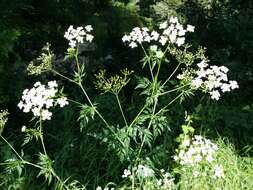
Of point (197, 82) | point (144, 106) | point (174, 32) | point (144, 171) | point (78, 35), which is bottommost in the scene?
point (144, 171)

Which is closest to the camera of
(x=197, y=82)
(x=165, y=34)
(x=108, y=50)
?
(x=197, y=82)

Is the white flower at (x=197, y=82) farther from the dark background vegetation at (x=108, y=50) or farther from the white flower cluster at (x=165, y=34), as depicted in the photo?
the dark background vegetation at (x=108, y=50)

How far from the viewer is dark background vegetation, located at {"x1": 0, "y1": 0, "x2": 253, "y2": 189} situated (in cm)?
462

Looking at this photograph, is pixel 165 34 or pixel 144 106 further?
pixel 144 106

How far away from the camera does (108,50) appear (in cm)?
581

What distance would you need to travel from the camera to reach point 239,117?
514 centimetres

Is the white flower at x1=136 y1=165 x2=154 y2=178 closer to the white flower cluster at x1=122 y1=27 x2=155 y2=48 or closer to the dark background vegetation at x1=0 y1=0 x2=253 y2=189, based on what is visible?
the dark background vegetation at x1=0 y1=0 x2=253 y2=189

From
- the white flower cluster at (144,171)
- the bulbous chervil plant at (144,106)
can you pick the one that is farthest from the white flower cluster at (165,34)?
the white flower cluster at (144,171)

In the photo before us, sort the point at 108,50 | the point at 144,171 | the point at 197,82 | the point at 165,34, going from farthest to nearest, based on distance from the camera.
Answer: the point at 108,50, the point at 144,171, the point at 165,34, the point at 197,82

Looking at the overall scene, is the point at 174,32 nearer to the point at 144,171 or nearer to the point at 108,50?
the point at 144,171

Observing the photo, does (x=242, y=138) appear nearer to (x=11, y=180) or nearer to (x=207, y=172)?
(x=207, y=172)

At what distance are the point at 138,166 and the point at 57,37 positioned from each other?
2.32 metres

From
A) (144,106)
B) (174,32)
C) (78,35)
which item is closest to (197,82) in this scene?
(174,32)

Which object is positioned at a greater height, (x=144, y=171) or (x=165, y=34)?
(x=165, y=34)
